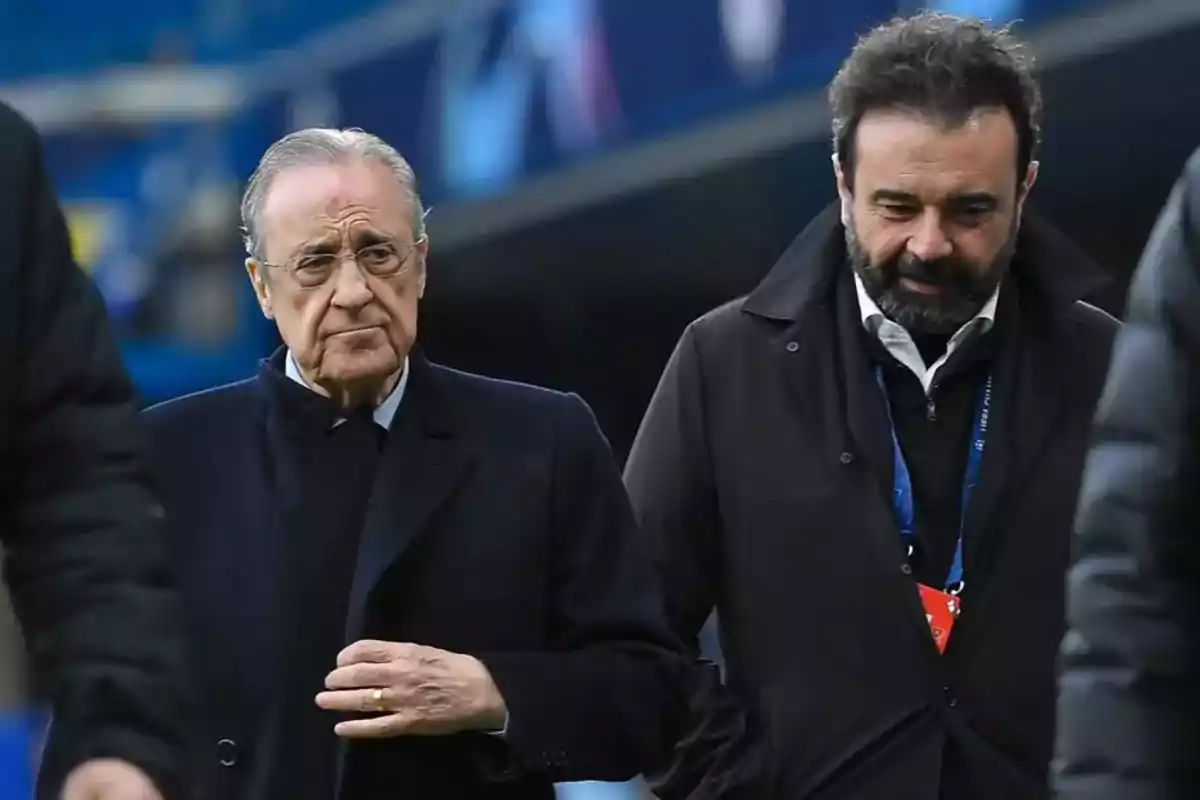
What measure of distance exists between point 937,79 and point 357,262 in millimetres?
751

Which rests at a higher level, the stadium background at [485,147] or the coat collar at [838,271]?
the stadium background at [485,147]

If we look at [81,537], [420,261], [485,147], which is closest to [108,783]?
[81,537]

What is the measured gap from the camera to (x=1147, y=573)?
1.66 meters

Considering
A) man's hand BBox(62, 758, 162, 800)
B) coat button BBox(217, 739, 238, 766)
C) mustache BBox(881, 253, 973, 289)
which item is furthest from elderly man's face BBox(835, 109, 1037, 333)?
man's hand BBox(62, 758, 162, 800)

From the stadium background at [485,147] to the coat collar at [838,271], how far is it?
1.57 meters

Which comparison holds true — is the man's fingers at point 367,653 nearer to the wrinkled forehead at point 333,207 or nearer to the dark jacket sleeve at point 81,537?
the wrinkled forehead at point 333,207

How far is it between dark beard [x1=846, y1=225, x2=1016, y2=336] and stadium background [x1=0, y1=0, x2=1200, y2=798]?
5.83 feet

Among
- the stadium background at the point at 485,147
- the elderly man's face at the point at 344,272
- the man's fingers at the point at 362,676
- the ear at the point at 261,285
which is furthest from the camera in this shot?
the stadium background at the point at 485,147

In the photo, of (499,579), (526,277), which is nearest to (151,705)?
(499,579)

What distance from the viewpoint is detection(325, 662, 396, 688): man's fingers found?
2666 mm

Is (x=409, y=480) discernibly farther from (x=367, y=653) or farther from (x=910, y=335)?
(x=910, y=335)

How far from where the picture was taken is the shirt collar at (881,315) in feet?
9.78

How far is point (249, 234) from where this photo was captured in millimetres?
3000

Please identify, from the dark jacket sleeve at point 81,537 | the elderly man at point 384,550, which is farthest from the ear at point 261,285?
the dark jacket sleeve at point 81,537
